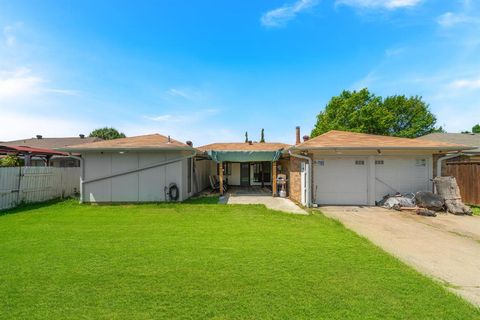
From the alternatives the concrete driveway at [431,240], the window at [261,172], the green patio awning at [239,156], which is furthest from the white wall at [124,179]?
the window at [261,172]

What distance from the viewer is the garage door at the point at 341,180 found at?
432 inches

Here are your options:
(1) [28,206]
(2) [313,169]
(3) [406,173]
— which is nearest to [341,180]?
(2) [313,169]

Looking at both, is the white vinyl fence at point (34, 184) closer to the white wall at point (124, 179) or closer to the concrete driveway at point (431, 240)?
the white wall at point (124, 179)

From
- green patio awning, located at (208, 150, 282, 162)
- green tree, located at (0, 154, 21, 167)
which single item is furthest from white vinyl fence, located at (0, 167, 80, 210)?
green patio awning, located at (208, 150, 282, 162)

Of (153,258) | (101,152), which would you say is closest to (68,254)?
(153,258)

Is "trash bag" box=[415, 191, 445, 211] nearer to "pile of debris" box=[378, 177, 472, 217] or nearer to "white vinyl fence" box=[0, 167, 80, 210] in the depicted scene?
"pile of debris" box=[378, 177, 472, 217]

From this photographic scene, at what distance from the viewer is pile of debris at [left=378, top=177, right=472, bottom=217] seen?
9.46m

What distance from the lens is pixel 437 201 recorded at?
9758mm

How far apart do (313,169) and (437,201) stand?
192 inches

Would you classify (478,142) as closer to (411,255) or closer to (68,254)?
(411,255)

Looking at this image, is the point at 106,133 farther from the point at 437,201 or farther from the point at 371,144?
the point at 437,201

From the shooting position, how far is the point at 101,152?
11617 millimetres

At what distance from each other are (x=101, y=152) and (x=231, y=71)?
8.39m

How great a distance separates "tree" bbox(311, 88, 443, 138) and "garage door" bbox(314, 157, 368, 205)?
25043 mm
